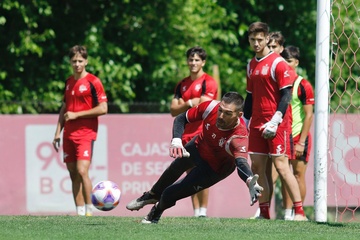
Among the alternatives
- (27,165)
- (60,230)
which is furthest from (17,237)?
(27,165)

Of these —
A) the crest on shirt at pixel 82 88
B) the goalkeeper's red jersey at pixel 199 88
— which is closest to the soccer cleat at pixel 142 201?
the goalkeeper's red jersey at pixel 199 88

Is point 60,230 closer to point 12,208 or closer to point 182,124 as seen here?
point 182,124

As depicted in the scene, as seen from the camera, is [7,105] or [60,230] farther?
[7,105]

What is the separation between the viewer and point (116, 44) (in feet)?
63.2

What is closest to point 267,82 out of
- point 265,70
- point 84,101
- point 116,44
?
point 265,70

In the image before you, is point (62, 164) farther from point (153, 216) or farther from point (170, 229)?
point (170, 229)

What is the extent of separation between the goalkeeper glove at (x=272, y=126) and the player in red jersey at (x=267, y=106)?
0.15 metres

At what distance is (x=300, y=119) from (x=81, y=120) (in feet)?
8.93

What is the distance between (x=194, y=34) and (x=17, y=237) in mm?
11471

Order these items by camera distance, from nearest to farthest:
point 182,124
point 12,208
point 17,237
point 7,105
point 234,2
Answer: point 17,237, point 182,124, point 12,208, point 7,105, point 234,2

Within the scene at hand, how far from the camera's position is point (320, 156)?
10.6m

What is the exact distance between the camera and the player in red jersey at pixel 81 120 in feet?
38.6

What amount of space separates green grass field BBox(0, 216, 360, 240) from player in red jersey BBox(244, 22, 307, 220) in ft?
1.90

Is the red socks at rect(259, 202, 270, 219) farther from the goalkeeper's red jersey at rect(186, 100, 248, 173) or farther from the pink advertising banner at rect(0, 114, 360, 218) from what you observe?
the pink advertising banner at rect(0, 114, 360, 218)
